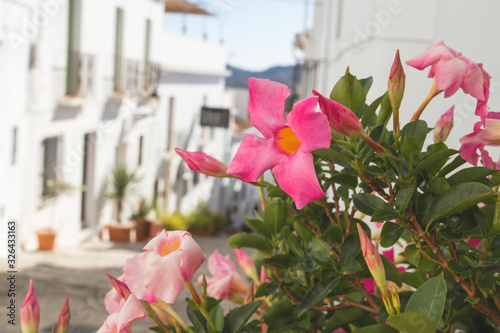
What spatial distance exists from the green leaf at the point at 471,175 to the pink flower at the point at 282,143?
0.53 feet

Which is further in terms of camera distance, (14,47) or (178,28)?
(178,28)

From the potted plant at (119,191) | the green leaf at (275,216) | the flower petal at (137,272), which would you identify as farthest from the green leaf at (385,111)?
the potted plant at (119,191)

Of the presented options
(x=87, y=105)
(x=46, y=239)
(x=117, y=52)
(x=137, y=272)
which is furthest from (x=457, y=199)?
(x=117, y=52)

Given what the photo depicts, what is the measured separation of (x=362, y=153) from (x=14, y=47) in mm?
5021

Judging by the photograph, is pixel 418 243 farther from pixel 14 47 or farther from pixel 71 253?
pixel 71 253

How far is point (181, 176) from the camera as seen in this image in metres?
10.8

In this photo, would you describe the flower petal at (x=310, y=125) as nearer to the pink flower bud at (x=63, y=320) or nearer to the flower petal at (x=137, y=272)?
the flower petal at (x=137, y=272)

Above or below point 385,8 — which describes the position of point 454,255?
below

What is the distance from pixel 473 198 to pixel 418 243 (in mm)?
81

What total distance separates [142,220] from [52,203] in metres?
2.02

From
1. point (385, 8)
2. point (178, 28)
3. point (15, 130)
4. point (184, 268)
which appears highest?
point (178, 28)

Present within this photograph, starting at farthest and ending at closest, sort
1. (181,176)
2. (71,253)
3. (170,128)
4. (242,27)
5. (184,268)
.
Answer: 1. (242,27)
2. (181,176)
3. (170,128)
4. (71,253)
5. (184,268)

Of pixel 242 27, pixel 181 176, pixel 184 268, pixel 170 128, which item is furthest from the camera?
pixel 242 27

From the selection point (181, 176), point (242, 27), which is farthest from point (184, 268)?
point (242, 27)
